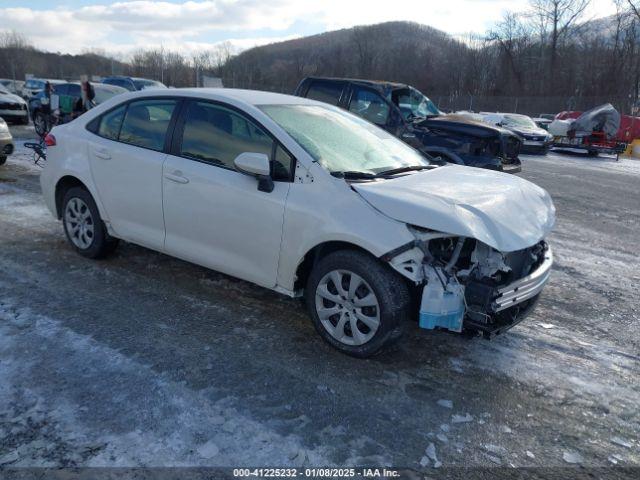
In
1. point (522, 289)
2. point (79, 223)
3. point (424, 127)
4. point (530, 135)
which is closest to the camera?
point (522, 289)

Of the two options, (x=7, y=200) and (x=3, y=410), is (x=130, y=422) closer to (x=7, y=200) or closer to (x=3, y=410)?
(x=3, y=410)

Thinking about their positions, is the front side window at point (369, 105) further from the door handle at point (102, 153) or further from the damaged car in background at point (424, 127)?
the door handle at point (102, 153)

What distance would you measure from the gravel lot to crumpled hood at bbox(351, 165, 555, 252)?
3.15 feet

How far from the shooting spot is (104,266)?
16.5ft

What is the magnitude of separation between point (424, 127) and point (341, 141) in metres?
Answer: 5.36

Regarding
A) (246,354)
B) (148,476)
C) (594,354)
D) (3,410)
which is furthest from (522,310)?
(3,410)

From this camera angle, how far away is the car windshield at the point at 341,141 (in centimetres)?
382

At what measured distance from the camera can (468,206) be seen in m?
3.30

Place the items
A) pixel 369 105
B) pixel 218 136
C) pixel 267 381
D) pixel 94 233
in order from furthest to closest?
pixel 369 105
pixel 94 233
pixel 218 136
pixel 267 381

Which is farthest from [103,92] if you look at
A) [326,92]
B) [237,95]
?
[237,95]

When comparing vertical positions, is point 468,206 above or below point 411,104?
below

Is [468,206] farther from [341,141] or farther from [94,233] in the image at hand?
[94,233]

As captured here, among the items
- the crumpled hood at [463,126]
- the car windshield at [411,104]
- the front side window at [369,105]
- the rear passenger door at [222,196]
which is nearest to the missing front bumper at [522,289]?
the rear passenger door at [222,196]

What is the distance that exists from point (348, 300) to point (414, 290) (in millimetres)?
450
